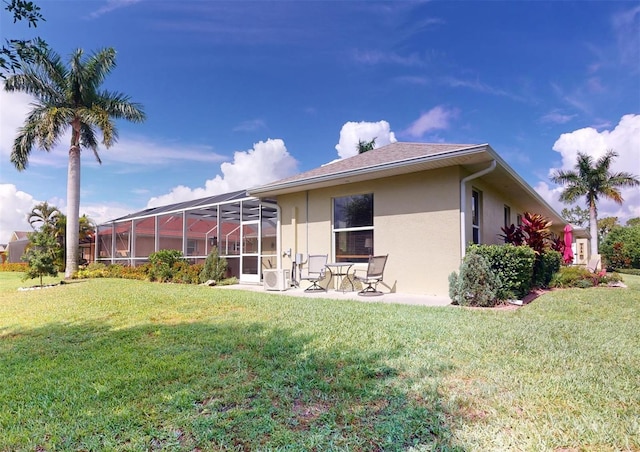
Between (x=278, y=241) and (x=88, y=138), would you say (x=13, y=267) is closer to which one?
(x=88, y=138)

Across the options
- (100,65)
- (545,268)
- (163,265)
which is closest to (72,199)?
(163,265)

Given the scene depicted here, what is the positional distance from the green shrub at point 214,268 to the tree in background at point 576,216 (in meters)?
51.5

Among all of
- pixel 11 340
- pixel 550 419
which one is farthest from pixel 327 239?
pixel 550 419

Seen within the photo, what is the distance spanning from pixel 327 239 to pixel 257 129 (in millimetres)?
8984

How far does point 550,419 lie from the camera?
221cm

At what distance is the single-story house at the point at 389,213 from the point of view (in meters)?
8.06

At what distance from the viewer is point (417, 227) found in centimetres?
863

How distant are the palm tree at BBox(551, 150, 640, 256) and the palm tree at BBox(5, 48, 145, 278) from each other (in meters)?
28.6

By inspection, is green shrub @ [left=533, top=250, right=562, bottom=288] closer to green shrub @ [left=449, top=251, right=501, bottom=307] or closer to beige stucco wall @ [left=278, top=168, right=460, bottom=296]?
beige stucco wall @ [left=278, top=168, right=460, bottom=296]

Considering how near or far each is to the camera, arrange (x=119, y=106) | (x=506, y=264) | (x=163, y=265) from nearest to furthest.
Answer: (x=506, y=264) → (x=163, y=265) → (x=119, y=106)

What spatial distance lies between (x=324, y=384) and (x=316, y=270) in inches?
283

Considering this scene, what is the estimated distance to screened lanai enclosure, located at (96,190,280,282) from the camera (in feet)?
40.6

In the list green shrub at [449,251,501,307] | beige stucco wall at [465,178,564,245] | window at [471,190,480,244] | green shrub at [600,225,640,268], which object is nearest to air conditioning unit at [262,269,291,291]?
green shrub at [449,251,501,307]

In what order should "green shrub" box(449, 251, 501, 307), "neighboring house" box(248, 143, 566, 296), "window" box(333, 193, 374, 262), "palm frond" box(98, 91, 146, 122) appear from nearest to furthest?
"green shrub" box(449, 251, 501, 307) < "neighboring house" box(248, 143, 566, 296) < "window" box(333, 193, 374, 262) < "palm frond" box(98, 91, 146, 122)
